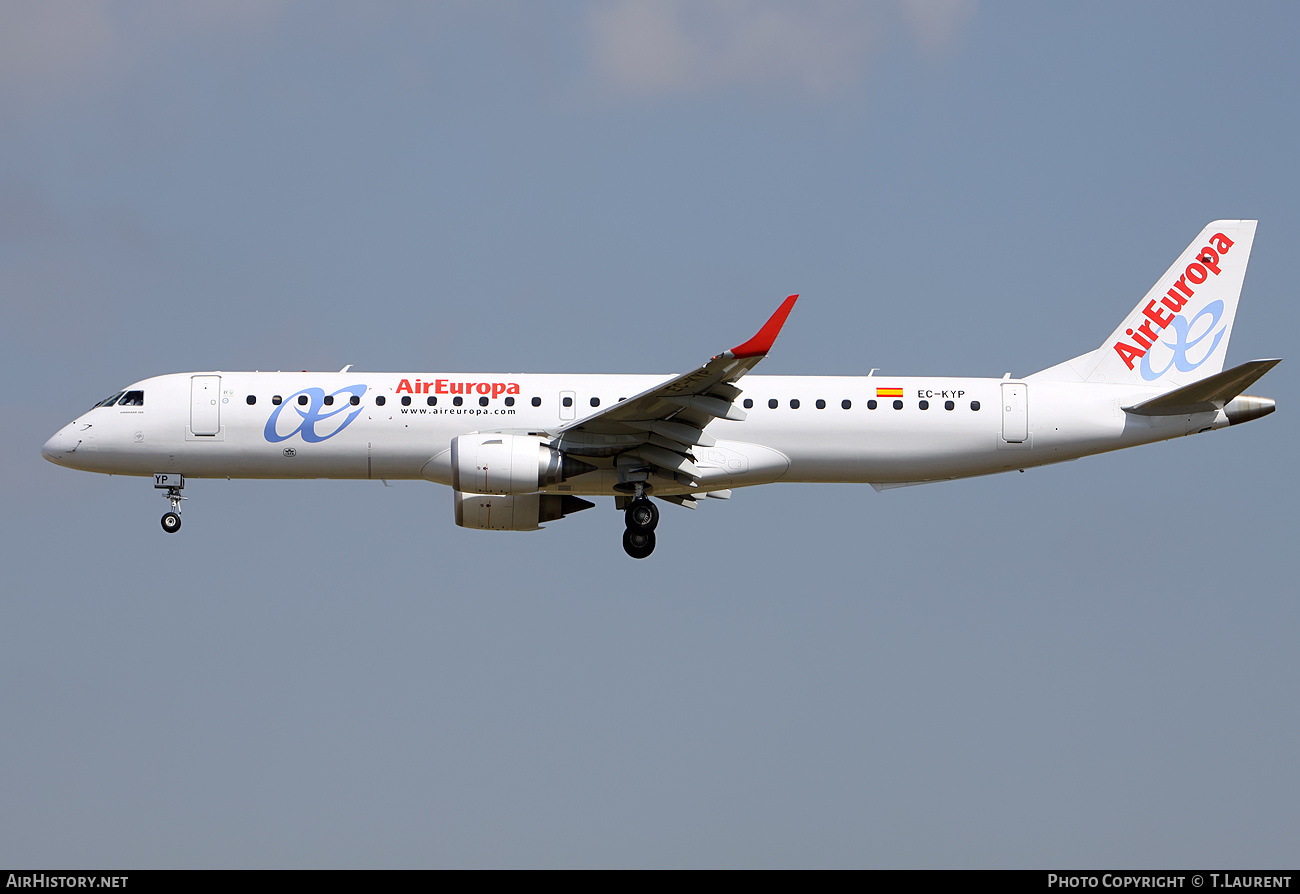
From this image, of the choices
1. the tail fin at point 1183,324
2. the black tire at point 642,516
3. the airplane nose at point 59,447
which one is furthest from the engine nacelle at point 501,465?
the tail fin at point 1183,324

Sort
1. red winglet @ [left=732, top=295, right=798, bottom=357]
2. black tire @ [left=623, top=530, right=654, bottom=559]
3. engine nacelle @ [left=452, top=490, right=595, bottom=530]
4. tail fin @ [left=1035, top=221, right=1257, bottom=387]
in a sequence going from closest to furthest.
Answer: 1. red winglet @ [left=732, top=295, right=798, bottom=357]
2. black tire @ [left=623, top=530, right=654, bottom=559]
3. engine nacelle @ [left=452, top=490, right=595, bottom=530]
4. tail fin @ [left=1035, top=221, right=1257, bottom=387]

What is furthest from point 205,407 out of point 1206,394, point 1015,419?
point 1206,394

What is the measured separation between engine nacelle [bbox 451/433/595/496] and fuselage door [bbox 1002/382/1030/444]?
32.6 ft

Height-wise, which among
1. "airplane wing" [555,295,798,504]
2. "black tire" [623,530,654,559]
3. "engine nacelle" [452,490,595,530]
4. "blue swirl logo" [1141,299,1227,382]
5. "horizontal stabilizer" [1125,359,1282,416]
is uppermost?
"blue swirl logo" [1141,299,1227,382]

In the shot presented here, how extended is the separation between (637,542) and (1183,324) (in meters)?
13.9

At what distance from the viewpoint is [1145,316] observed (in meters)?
38.3

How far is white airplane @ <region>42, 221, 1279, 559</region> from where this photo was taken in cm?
3491

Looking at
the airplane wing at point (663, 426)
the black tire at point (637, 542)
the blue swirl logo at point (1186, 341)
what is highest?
the blue swirl logo at point (1186, 341)

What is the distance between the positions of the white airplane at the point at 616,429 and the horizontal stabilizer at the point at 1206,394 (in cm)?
4

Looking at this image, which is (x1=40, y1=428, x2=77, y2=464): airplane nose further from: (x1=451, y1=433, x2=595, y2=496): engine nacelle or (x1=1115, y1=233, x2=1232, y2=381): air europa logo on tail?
(x1=1115, y1=233, x2=1232, y2=381): air europa logo on tail

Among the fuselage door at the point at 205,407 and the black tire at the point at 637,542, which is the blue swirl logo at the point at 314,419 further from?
the black tire at the point at 637,542

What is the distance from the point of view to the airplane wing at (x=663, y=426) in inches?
1297

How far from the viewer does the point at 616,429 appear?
113ft

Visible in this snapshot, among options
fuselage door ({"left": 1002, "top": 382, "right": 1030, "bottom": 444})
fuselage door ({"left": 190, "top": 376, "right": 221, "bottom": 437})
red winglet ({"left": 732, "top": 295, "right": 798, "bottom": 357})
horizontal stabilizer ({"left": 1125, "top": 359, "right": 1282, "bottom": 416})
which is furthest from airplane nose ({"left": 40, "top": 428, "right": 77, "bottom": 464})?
horizontal stabilizer ({"left": 1125, "top": 359, "right": 1282, "bottom": 416})
